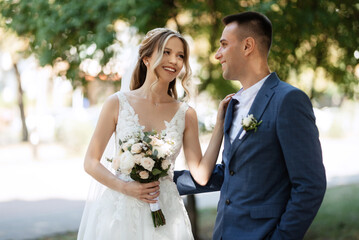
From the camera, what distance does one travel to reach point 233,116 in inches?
115

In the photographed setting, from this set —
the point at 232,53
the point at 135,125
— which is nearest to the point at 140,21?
the point at 135,125

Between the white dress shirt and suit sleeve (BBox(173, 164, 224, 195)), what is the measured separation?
0.54 meters

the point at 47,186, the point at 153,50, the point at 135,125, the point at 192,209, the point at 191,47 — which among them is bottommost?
the point at 47,186

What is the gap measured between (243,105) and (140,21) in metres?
2.03

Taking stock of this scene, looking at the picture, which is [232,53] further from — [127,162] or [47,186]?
[47,186]

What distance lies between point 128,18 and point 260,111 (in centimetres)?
260

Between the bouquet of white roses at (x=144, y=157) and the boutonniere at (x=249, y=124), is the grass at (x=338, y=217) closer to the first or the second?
the bouquet of white roses at (x=144, y=157)

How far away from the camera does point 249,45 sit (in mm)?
2797

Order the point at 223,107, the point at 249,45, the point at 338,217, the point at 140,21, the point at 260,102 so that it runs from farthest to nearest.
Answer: the point at 338,217
the point at 140,21
the point at 223,107
the point at 249,45
the point at 260,102

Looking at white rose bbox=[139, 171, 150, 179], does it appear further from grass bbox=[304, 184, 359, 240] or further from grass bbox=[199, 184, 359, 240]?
grass bbox=[304, 184, 359, 240]

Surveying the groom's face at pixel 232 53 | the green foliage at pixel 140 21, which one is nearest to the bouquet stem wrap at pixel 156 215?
the groom's face at pixel 232 53

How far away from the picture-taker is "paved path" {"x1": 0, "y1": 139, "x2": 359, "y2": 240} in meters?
8.58

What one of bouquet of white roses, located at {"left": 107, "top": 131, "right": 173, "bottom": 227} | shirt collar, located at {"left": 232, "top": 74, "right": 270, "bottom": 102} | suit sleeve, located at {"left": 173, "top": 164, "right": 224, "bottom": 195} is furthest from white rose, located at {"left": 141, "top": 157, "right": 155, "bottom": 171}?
shirt collar, located at {"left": 232, "top": 74, "right": 270, "bottom": 102}

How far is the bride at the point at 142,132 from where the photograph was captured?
3.19 meters
